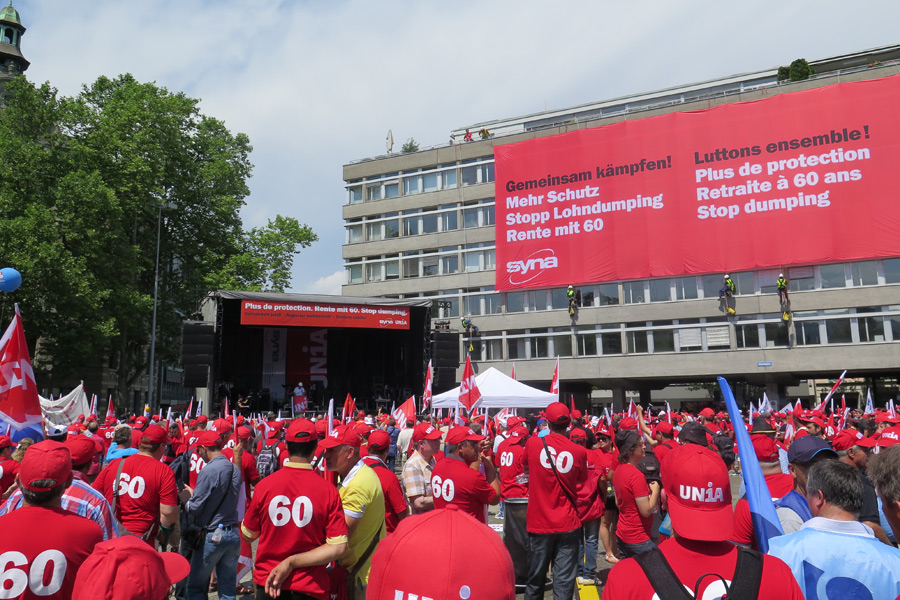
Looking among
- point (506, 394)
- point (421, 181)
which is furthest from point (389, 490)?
point (421, 181)

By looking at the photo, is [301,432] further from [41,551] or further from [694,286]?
[694,286]

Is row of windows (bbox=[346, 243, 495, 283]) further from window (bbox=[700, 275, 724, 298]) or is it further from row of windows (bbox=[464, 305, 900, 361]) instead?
window (bbox=[700, 275, 724, 298])

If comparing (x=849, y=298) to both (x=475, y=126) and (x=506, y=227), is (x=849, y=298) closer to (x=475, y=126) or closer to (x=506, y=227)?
(x=506, y=227)

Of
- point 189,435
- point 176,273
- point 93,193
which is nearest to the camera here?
point 189,435

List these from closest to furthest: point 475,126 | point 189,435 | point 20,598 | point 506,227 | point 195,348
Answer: point 20,598
point 189,435
point 195,348
point 506,227
point 475,126

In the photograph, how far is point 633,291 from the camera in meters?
42.4

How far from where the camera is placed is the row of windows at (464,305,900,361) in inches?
1458

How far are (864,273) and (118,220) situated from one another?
129ft

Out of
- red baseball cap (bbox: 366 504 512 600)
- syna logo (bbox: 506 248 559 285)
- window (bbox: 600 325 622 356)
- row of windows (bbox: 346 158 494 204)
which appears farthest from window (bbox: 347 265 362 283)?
red baseball cap (bbox: 366 504 512 600)

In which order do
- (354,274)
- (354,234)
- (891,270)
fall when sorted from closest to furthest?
(891,270)
(354,274)
(354,234)

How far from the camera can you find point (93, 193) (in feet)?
104

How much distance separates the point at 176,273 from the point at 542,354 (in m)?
23.0

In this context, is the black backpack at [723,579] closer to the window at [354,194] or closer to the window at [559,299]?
the window at [559,299]

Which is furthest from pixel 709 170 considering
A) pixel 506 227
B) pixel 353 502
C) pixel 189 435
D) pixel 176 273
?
pixel 353 502
